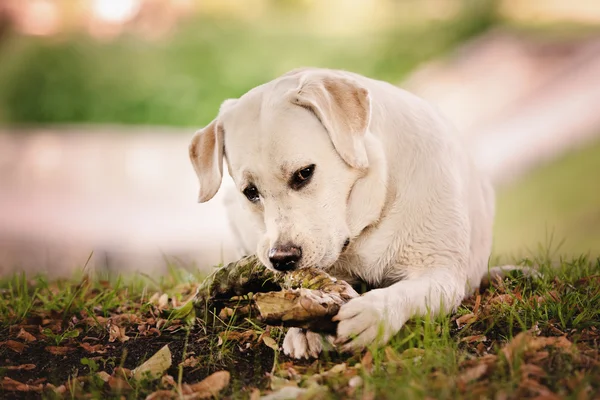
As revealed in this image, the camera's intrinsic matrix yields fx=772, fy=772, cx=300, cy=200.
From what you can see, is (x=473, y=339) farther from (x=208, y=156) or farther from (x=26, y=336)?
(x=26, y=336)

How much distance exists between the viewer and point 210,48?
531 inches

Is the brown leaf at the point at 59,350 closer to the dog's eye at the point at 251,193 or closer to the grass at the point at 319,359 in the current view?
the grass at the point at 319,359

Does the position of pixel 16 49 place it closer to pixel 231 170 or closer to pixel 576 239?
pixel 576 239

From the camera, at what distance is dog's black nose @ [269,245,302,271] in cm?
314

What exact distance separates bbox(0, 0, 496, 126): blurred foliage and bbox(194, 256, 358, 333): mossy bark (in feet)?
26.7

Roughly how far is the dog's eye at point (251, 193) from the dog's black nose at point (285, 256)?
0.38m

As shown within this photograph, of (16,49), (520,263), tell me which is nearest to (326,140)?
→ (520,263)

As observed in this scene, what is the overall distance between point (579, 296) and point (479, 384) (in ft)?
3.67

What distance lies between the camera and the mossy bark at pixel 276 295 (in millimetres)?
2809

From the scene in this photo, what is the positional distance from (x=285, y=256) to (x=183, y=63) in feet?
34.3

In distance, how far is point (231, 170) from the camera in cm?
358

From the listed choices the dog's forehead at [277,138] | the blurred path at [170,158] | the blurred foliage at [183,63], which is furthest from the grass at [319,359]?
the blurred foliage at [183,63]

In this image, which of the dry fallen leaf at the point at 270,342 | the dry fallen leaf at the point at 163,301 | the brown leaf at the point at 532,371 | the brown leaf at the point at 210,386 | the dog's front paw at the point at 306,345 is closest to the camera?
the brown leaf at the point at 532,371

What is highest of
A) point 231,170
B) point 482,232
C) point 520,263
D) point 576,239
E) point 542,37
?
point 542,37
